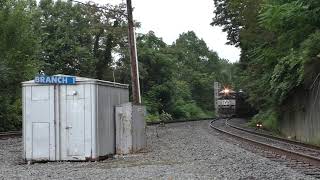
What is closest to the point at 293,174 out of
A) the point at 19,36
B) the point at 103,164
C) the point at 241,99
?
the point at 103,164

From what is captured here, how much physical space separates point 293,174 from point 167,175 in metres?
2.87

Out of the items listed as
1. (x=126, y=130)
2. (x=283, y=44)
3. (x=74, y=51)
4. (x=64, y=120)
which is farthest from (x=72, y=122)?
(x=74, y=51)

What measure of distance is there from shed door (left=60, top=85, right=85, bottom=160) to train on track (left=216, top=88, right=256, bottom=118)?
45.5 metres

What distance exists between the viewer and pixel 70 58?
203 feet

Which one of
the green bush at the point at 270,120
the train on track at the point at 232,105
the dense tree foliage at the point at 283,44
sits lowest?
the green bush at the point at 270,120

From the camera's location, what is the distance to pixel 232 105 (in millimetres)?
62562

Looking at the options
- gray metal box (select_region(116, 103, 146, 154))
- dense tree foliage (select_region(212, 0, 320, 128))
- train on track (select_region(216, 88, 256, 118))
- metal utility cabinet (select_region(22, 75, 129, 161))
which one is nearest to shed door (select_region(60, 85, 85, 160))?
metal utility cabinet (select_region(22, 75, 129, 161))

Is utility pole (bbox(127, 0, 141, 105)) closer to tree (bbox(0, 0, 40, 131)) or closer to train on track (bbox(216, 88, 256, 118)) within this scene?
tree (bbox(0, 0, 40, 131))

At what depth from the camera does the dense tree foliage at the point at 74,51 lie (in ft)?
124

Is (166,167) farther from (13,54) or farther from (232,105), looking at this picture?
(232,105)

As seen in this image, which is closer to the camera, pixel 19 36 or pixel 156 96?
pixel 19 36

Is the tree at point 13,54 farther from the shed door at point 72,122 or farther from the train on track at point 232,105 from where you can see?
the train on track at point 232,105

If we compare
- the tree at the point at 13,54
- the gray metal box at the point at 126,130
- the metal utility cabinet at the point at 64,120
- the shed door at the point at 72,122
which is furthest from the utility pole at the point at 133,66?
the tree at the point at 13,54

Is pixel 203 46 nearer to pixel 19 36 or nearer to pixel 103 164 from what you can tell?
pixel 19 36
